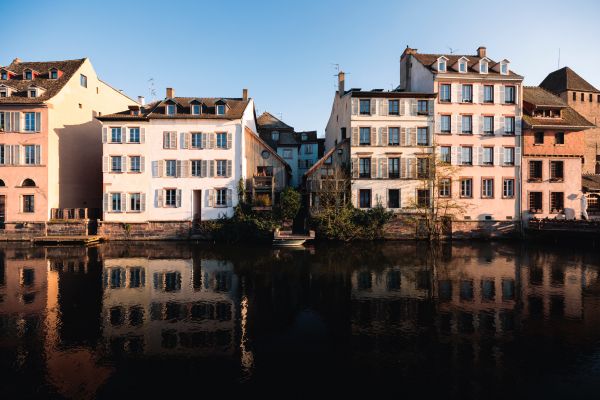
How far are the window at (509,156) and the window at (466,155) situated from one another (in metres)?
3.33

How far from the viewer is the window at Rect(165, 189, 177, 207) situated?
31.9 metres

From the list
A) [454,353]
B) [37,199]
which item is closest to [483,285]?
[454,353]

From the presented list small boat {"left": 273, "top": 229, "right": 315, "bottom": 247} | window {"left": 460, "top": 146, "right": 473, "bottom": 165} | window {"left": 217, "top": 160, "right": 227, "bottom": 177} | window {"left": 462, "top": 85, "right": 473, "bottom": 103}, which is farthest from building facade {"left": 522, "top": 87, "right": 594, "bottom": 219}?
window {"left": 217, "top": 160, "right": 227, "bottom": 177}

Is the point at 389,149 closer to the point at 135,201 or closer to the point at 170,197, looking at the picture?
the point at 170,197

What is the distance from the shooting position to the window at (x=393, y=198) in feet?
106

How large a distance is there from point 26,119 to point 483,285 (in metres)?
39.6

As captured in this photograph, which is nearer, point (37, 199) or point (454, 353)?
point (454, 353)

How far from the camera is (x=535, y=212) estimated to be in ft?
107

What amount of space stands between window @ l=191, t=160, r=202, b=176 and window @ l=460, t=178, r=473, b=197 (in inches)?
1000

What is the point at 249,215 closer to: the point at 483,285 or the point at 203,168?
the point at 203,168

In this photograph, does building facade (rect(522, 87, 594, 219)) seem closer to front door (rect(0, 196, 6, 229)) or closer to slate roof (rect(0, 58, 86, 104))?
slate roof (rect(0, 58, 86, 104))

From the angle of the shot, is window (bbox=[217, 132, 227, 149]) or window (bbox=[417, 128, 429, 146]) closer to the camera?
window (bbox=[217, 132, 227, 149])

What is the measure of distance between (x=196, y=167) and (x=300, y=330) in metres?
24.5

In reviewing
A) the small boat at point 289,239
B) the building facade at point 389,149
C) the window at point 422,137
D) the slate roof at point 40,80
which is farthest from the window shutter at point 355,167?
the slate roof at point 40,80
